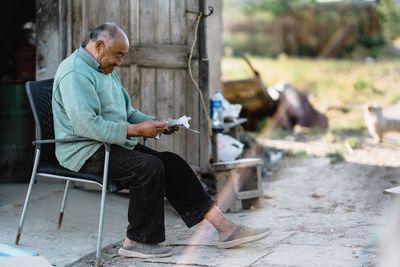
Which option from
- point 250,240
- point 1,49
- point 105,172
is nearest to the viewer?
point 105,172

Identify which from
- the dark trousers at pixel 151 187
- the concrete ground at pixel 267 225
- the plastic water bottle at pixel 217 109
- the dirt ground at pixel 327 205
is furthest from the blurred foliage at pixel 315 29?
the dark trousers at pixel 151 187

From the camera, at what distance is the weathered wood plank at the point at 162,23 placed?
6875 millimetres

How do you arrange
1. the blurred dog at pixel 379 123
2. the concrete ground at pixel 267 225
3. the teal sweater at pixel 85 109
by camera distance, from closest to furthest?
the teal sweater at pixel 85 109 → the concrete ground at pixel 267 225 → the blurred dog at pixel 379 123

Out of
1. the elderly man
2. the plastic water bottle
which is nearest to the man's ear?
the elderly man

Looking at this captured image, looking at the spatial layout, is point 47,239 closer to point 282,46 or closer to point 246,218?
point 246,218

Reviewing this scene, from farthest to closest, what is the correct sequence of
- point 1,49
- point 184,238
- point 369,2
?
1. point 369,2
2. point 1,49
3. point 184,238

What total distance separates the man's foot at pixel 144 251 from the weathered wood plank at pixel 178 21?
2.18 metres

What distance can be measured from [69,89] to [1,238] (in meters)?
1.33

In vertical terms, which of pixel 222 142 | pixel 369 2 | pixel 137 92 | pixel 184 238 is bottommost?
pixel 184 238

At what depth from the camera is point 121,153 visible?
5.37 metres

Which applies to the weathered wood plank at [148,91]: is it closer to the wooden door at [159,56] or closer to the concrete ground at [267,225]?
the wooden door at [159,56]

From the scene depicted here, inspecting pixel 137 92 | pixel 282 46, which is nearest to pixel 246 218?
pixel 137 92

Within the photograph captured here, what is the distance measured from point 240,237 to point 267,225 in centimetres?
92

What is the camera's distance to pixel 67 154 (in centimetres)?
546
